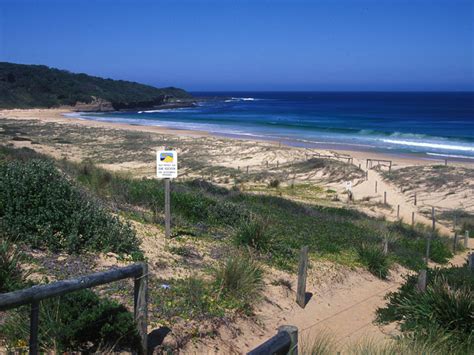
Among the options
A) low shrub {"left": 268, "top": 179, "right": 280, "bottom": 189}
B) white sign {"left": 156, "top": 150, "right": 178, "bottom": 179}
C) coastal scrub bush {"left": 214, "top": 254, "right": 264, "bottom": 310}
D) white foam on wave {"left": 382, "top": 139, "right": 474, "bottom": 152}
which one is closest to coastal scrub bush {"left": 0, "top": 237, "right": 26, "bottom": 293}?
coastal scrub bush {"left": 214, "top": 254, "right": 264, "bottom": 310}

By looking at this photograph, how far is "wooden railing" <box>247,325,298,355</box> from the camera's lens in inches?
138

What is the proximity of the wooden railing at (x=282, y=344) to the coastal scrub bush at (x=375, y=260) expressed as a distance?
285 inches

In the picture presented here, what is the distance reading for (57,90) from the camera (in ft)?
354

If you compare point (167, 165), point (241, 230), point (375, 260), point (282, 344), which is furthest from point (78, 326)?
point (375, 260)

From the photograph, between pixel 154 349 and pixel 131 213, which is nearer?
pixel 154 349

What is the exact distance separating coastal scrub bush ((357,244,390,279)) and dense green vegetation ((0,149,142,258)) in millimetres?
4937

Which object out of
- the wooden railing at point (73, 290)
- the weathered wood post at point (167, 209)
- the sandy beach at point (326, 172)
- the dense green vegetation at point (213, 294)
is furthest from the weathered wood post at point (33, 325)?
the sandy beach at point (326, 172)

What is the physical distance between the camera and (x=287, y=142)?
165 ft

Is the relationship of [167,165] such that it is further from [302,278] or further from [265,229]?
[302,278]

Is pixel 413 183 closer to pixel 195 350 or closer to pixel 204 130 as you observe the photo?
pixel 195 350

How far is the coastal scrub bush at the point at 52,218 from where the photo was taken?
7426 mm

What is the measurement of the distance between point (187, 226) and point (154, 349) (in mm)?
5268

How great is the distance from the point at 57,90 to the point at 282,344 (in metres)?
112

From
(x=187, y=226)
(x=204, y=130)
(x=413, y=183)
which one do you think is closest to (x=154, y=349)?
(x=187, y=226)
